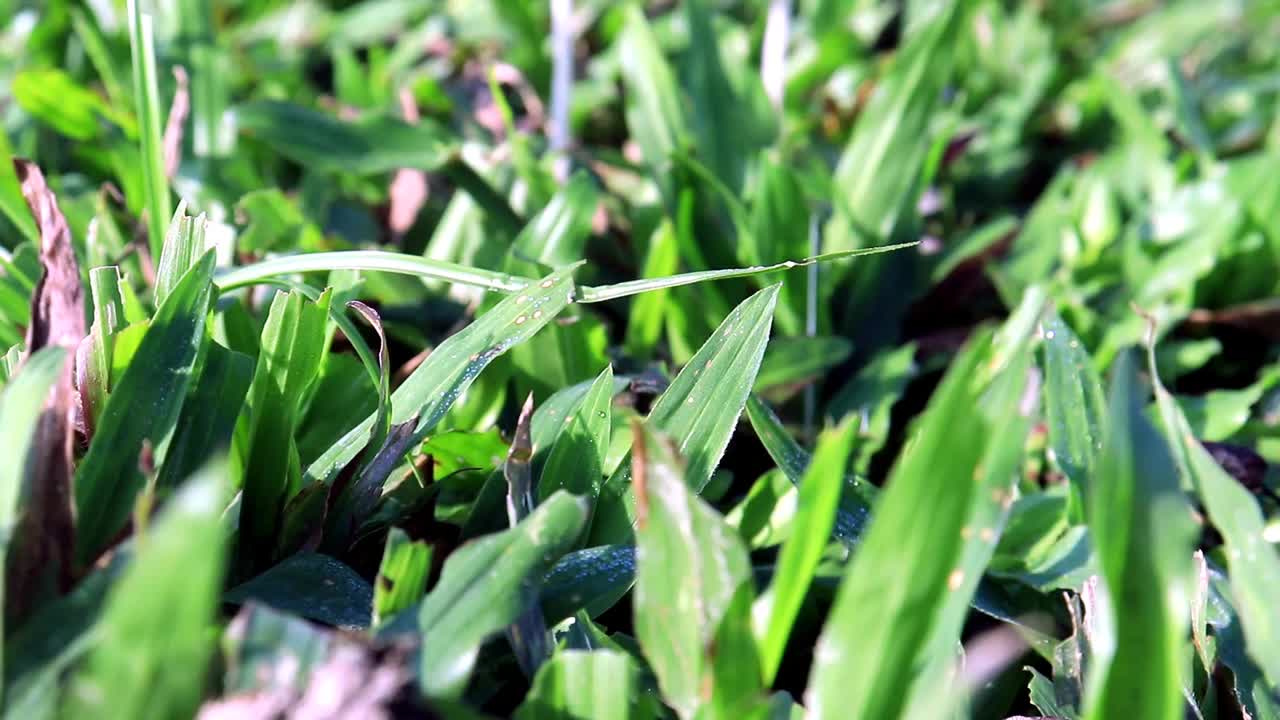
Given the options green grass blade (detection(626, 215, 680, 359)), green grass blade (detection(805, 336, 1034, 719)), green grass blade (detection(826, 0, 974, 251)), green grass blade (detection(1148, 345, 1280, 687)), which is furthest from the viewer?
green grass blade (detection(826, 0, 974, 251))

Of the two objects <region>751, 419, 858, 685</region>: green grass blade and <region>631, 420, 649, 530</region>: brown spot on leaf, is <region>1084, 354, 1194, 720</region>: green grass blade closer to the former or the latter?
<region>751, 419, 858, 685</region>: green grass blade

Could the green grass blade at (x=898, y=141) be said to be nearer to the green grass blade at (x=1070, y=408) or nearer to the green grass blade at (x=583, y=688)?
the green grass blade at (x=1070, y=408)

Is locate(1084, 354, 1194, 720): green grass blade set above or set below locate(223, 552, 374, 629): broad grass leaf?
above

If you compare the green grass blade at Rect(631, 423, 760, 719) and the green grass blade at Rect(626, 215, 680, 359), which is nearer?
the green grass blade at Rect(631, 423, 760, 719)

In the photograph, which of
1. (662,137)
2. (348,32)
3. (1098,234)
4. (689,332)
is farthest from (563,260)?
(348,32)

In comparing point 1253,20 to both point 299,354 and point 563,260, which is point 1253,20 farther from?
point 299,354

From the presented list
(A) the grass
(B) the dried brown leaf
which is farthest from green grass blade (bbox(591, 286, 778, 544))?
(B) the dried brown leaf
